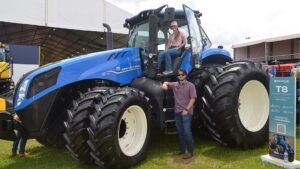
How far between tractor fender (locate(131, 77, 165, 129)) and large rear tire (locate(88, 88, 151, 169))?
264 mm

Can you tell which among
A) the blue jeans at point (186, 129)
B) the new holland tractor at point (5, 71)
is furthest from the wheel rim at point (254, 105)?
the new holland tractor at point (5, 71)

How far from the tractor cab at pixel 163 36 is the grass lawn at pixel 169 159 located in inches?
58.1

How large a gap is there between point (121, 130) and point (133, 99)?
1.98 ft

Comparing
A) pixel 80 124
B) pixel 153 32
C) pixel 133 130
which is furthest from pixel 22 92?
pixel 153 32

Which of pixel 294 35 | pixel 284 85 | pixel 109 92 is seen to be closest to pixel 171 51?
pixel 109 92

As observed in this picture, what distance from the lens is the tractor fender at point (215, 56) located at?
700cm

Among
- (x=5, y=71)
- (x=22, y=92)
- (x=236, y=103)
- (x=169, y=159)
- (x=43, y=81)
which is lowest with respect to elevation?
(x=169, y=159)

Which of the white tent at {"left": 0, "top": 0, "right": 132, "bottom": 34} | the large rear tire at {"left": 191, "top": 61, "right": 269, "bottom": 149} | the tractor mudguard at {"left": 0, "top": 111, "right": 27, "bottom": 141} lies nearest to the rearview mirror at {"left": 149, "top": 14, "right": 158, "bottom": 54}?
the large rear tire at {"left": 191, "top": 61, "right": 269, "bottom": 149}

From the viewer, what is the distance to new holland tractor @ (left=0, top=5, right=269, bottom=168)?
16.0ft

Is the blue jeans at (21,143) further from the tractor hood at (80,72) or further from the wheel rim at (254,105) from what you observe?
the wheel rim at (254,105)

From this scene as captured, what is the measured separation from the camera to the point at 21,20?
62.0ft

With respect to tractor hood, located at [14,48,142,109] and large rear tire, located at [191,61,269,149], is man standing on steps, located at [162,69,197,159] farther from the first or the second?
tractor hood, located at [14,48,142,109]

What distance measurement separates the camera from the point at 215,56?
7285mm

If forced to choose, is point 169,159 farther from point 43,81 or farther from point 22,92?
point 22,92
